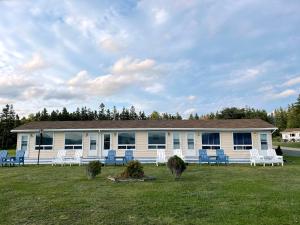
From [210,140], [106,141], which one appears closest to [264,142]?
[210,140]

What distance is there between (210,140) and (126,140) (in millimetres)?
6276

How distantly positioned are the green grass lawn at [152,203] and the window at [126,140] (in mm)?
10786

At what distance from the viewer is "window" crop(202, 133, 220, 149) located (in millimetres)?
20062

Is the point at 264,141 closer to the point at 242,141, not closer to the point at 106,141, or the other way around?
the point at 242,141

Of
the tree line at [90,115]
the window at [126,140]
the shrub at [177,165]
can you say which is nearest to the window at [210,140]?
the window at [126,140]

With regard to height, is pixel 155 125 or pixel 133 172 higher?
pixel 155 125

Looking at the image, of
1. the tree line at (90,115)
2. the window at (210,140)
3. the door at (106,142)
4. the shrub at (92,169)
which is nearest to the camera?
the shrub at (92,169)

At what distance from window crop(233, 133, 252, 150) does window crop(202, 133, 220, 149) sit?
1.25 meters

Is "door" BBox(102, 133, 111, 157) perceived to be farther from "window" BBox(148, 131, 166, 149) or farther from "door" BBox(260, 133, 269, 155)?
"door" BBox(260, 133, 269, 155)

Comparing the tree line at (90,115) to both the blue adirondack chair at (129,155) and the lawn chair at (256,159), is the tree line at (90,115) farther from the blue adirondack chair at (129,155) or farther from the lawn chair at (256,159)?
the blue adirondack chair at (129,155)

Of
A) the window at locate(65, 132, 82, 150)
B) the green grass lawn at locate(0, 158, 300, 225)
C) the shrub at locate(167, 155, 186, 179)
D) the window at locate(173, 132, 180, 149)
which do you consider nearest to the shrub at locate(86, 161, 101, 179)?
the green grass lawn at locate(0, 158, 300, 225)

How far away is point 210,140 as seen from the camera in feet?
66.1

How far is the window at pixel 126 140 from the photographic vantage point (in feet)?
66.3

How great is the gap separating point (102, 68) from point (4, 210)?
16.1 m
